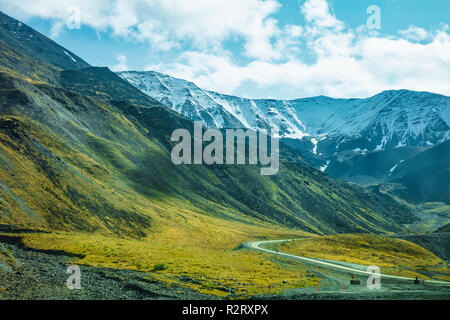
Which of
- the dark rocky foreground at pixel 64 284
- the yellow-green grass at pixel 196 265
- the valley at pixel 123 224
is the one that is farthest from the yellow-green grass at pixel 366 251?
the dark rocky foreground at pixel 64 284

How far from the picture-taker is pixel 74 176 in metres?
91.2

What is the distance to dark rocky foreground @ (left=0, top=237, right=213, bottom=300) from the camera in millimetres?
28906

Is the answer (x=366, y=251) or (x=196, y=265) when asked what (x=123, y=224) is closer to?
(x=196, y=265)

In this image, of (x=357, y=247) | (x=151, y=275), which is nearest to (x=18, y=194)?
(x=151, y=275)

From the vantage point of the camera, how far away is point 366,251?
8481 centimetres

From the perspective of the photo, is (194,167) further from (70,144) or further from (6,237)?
(6,237)

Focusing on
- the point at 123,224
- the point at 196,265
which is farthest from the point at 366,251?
the point at 123,224

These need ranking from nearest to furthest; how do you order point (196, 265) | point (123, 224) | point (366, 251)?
1. point (196, 265)
2. point (366, 251)
3. point (123, 224)

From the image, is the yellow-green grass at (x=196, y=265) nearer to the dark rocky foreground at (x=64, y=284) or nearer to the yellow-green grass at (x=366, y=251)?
the dark rocky foreground at (x=64, y=284)

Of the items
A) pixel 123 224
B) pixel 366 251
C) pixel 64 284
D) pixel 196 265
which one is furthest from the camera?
pixel 123 224

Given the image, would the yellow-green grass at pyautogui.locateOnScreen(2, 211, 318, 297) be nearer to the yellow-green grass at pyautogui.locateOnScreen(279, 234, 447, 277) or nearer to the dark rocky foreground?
the dark rocky foreground

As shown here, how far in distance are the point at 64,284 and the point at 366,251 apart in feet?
251

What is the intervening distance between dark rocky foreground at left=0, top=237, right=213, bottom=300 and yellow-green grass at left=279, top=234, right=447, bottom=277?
49586 millimetres

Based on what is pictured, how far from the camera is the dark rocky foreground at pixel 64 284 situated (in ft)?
94.8
